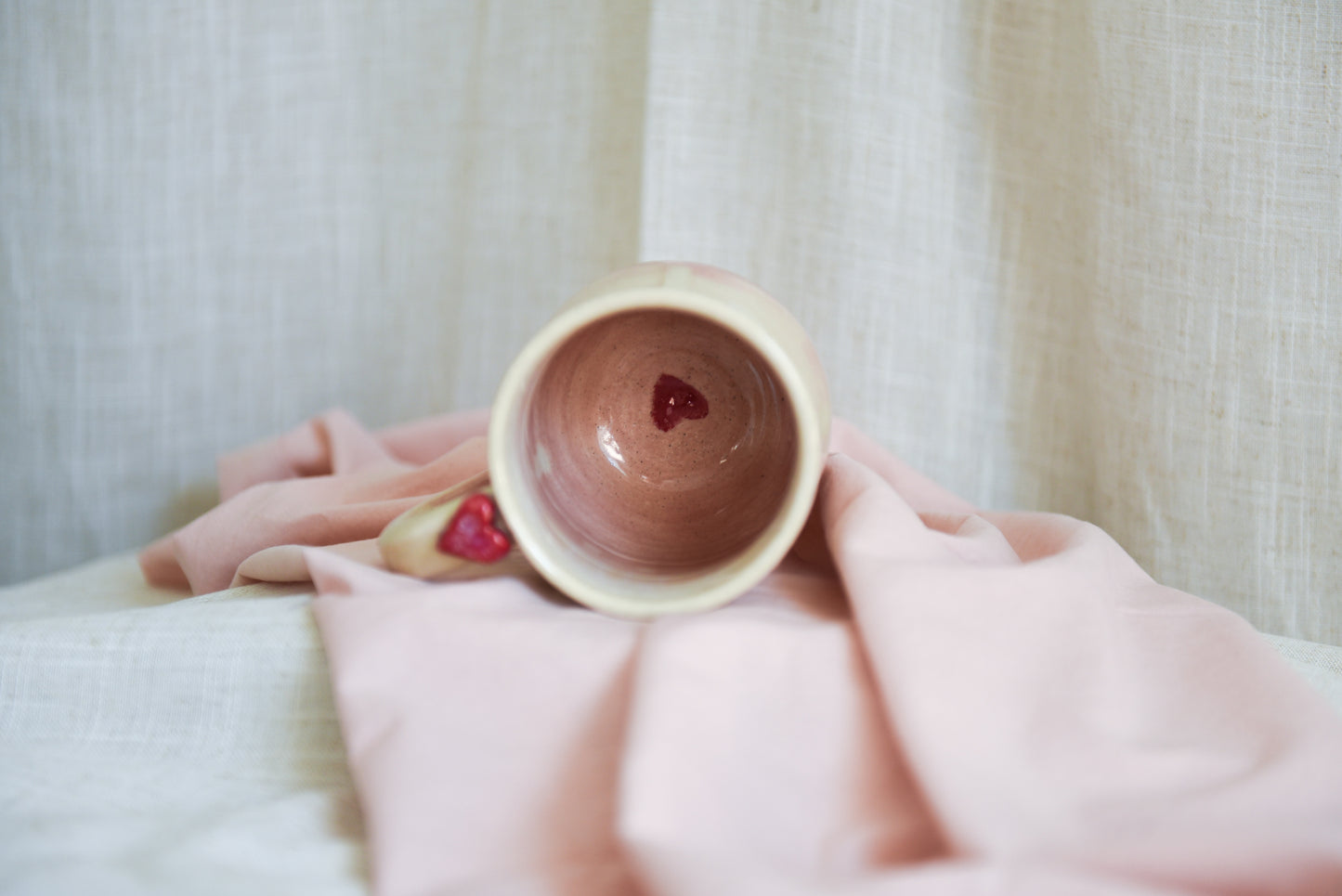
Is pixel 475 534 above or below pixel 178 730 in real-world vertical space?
above

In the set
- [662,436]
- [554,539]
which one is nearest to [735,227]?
[662,436]

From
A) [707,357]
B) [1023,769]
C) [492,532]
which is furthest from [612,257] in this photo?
[1023,769]

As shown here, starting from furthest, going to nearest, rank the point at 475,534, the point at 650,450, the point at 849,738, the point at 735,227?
the point at 735,227 < the point at 650,450 < the point at 475,534 < the point at 849,738

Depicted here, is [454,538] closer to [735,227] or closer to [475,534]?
[475,534]

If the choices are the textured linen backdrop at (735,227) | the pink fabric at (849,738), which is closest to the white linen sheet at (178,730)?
the pink fabric at (849,738)

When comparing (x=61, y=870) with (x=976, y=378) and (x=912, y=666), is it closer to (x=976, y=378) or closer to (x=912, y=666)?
(x=912, y=666)

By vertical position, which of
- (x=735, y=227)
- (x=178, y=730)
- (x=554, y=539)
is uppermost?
(x=735, y=227)

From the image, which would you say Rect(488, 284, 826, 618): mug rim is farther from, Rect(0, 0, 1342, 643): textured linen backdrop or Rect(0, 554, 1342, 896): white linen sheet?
Rect(0, 0, 1342, 643): textured linen backdrop

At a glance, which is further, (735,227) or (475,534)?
(735,227)
